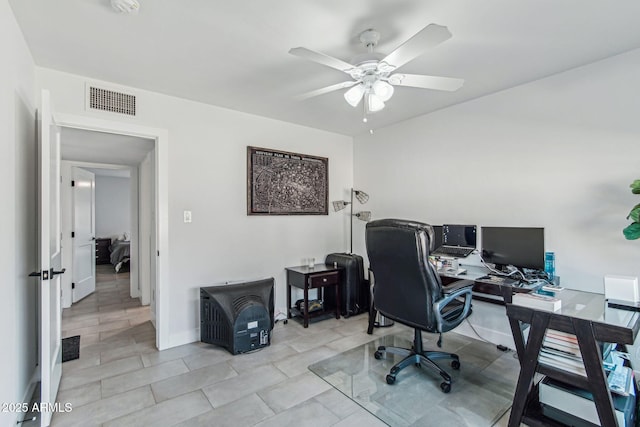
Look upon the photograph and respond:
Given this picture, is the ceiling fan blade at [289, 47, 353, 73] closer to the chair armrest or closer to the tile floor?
the chair armrest

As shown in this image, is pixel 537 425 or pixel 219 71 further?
pixel 219 71

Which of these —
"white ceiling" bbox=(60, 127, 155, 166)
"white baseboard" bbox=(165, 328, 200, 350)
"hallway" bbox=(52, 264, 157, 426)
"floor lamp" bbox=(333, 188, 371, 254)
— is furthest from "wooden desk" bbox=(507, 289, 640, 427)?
"white ceiling" bbox=(60, 127, 155, 166)

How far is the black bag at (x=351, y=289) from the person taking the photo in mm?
3797

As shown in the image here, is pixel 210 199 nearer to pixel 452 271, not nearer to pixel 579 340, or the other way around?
pixel 452 271

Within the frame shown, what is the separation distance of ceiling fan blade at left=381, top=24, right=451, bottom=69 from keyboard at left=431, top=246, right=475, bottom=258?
2.01 m

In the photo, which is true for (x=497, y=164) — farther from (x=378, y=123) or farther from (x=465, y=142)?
(x=378, y=123)

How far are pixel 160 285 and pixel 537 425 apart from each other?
10.1 ft

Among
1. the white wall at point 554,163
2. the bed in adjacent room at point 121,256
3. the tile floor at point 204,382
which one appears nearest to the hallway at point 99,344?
the tile floor at point 204,382

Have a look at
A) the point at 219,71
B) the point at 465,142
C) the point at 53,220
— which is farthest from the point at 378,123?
the point at 53,220

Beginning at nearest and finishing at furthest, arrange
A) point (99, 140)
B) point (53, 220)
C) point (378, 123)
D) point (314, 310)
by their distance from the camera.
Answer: point (53, 220) → point (99, 140) → point (314, 310) → point (378, 123)

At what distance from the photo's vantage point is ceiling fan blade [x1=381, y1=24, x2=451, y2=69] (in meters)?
1.43

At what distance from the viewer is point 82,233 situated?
487 cm

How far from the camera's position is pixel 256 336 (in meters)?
2.89

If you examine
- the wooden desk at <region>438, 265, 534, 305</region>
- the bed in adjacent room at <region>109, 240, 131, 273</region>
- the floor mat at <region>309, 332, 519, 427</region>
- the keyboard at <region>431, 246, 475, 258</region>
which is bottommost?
the floor mat at <region>309, 332, 519, 427</region>
